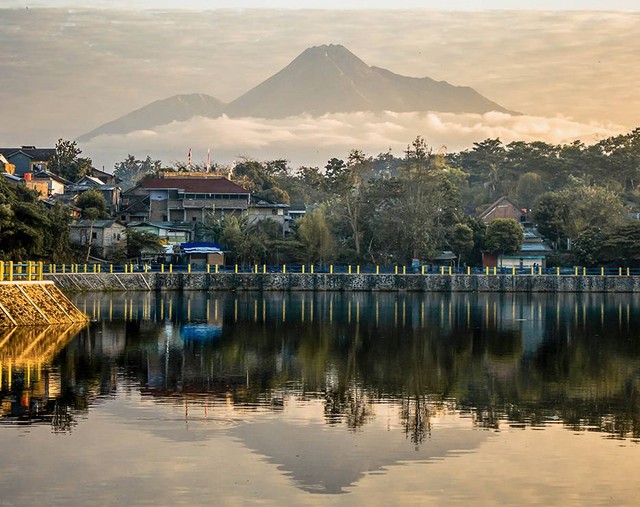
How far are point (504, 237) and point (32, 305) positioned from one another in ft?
177

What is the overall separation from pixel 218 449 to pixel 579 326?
32.4m

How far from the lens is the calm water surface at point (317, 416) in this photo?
17406mm

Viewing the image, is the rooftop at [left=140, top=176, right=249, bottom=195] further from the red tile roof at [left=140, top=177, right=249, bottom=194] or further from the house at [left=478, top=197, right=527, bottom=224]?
the house at [left=478, top=197, right=527, bottom=224]

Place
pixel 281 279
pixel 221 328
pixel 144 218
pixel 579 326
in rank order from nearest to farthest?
pixel 221 328 < pixel 579 326 < pixel 281 279 < pixel 144 218

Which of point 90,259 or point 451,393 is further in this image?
point 90,259

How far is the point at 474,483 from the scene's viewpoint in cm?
1773

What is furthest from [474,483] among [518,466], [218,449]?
[218,449]

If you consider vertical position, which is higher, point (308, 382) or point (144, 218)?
point (144, 218)

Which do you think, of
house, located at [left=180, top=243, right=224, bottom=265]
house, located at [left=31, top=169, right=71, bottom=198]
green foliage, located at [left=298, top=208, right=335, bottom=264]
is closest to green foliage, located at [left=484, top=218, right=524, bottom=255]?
green foliage, located at [left=298, top=208, right=335, bottom=264]

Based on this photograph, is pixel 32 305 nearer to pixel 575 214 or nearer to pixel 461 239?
pixel 461 239

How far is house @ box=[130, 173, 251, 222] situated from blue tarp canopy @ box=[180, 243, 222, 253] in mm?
8157

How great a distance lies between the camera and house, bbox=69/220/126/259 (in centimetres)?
8475

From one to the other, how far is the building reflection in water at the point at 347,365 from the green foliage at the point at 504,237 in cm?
3204

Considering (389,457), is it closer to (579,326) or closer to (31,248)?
(579,326)
